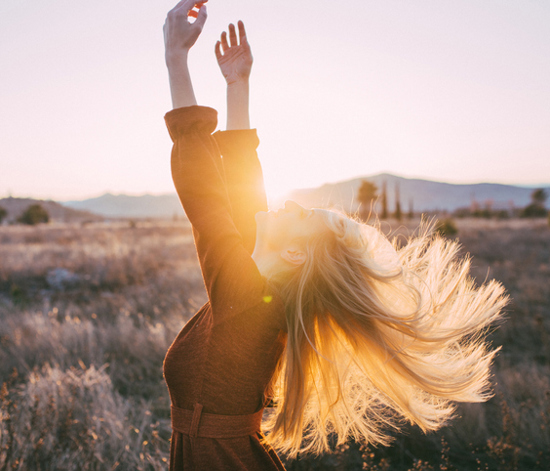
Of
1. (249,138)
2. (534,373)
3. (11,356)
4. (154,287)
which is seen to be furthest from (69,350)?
(534,373)

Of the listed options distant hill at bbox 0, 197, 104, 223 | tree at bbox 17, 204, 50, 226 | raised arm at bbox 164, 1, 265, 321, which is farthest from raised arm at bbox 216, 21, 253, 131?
distant hill at bbox 0, 197, 104, 223

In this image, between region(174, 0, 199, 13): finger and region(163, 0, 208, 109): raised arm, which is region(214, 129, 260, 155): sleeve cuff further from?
region(174, 0, 199, 13): finger

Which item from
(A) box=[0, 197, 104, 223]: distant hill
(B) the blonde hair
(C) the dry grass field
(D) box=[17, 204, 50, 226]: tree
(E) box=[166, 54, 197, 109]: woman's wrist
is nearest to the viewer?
(E) box=[166, 54, 197, 109]: woman's wrist

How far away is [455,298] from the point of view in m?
1.82

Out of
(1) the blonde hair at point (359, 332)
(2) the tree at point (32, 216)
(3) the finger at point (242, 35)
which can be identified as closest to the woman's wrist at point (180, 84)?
(3) the finger at point (242, 35)

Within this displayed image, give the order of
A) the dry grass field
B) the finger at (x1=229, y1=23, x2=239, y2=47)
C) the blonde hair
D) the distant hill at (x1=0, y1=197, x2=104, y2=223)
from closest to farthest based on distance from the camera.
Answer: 1. the blonde hair
2. the finger at (x1=229, y1=23, x2=239, y2=47)
3. the dry grass field
4. the distant hill at (x1=0, y1=197, x2=104, y2=223)

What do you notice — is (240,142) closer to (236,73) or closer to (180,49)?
(236,73)

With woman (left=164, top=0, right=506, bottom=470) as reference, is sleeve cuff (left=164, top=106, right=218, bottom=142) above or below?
above

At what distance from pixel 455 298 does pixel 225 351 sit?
131 centimetres

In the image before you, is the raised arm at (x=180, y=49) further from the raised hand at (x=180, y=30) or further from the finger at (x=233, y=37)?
the finger at (x=233, y=37)

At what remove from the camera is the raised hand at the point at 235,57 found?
1.80 meters

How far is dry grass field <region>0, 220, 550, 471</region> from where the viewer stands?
2.37m

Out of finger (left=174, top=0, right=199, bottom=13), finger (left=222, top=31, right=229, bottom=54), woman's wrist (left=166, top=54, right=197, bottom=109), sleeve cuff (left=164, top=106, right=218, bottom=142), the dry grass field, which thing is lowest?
the dry grass field

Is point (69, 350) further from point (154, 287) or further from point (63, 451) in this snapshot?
point (154, 287)
